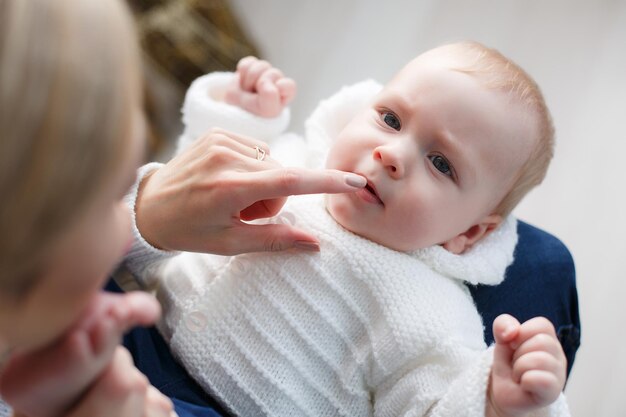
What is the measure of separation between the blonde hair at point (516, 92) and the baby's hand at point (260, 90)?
0.96ft

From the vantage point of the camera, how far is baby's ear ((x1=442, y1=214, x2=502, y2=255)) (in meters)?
1.01

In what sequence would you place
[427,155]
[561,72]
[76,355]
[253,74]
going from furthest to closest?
[561,72]
[253,74]
[427,155]
[76,355]

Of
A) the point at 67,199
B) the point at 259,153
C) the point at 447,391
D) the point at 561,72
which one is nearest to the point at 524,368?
the point at 447,391

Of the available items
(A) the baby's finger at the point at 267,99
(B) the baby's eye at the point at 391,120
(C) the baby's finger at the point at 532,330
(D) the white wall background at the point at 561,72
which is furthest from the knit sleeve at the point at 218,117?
(C) the baby's finger at the point at 532,330

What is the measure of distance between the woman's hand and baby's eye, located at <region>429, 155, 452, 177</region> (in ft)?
0.51

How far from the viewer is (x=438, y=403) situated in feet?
2.70

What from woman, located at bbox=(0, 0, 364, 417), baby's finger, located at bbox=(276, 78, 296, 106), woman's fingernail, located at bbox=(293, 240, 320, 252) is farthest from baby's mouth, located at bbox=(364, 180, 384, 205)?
woman, located at bbox=(0, 0, 364, 417)

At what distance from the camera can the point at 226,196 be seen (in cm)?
80

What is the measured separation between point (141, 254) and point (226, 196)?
9.0 inches

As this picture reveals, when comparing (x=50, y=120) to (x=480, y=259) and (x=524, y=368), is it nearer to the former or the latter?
(x=524, y=368)

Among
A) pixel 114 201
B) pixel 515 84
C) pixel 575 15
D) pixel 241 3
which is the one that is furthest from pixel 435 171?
pixel 241 3

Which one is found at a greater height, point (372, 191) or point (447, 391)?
point (372, 191)

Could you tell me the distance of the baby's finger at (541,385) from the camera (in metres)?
0.70

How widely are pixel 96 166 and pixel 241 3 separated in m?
1.58
